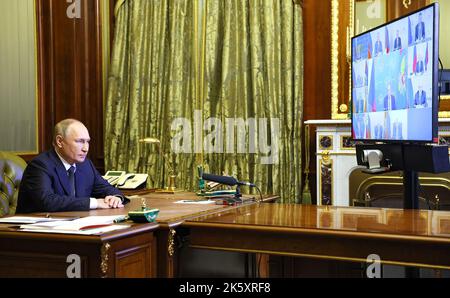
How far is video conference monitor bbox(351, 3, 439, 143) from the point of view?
2.76 meters

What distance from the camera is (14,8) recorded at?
218 inches

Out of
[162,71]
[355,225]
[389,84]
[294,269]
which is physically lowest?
→ [294,269]

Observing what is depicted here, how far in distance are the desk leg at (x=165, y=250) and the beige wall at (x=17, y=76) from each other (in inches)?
133

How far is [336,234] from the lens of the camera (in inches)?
88.9

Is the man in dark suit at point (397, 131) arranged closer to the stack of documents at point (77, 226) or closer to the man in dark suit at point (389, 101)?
the man in dark suit at point (389, 101)

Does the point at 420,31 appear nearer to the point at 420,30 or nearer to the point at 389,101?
the point at 420,30

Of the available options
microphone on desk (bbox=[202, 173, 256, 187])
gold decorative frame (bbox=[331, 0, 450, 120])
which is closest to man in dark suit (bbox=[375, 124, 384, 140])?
microphone on desk (bbox=[202, 173, 256, 187])

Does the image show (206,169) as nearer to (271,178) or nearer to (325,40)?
(271,178)

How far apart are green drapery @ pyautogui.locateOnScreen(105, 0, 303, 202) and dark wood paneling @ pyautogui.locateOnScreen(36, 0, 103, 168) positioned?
9.1 inches

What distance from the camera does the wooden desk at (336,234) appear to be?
7.05 feet

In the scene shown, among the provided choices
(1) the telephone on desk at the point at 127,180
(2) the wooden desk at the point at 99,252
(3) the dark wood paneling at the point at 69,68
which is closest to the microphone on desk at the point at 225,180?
(2) the wooden desk at the point at 99,252

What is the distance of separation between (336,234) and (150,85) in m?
4.08
